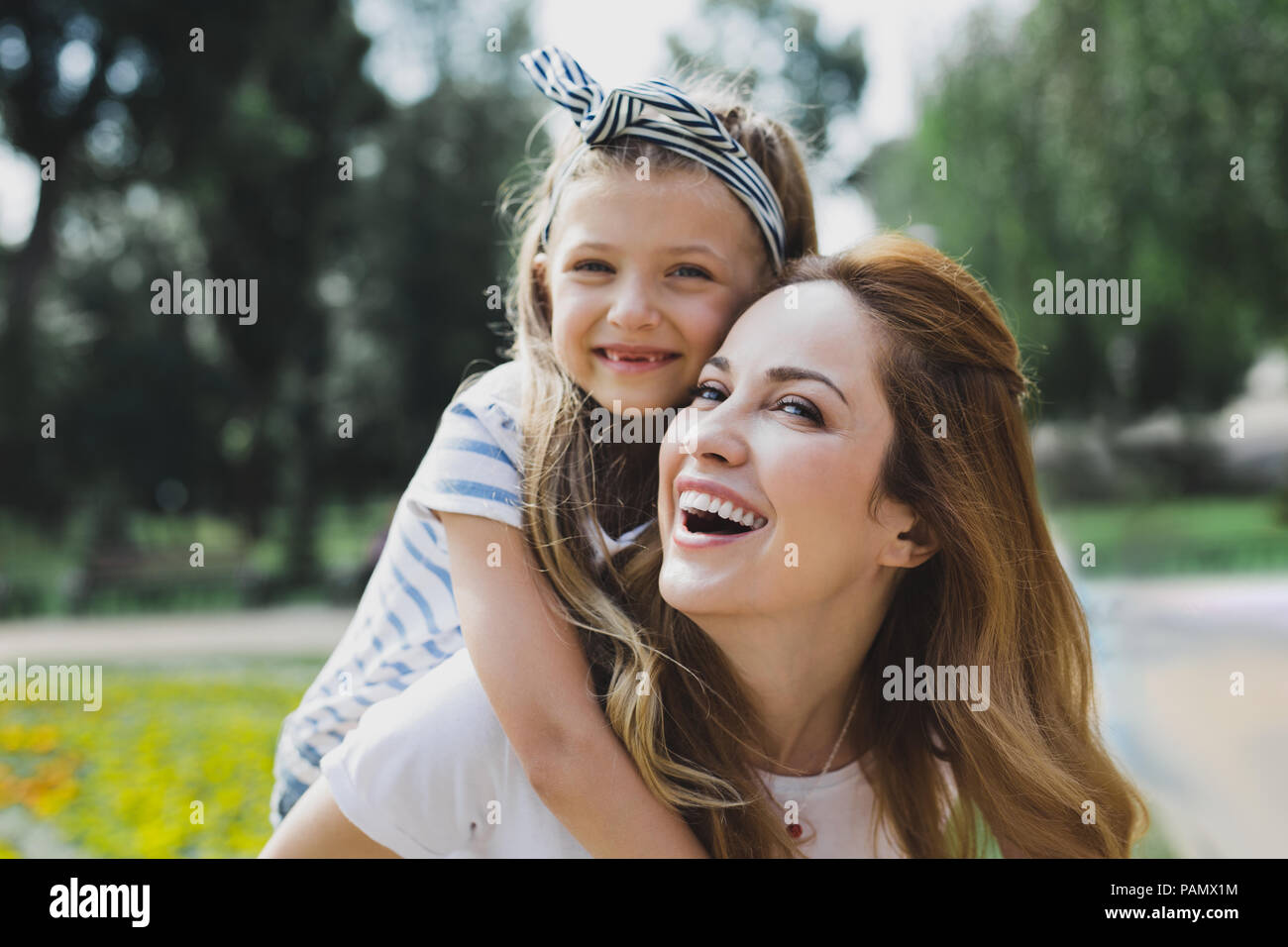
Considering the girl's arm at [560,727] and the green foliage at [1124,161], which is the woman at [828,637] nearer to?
the girl's arm at [560,727]

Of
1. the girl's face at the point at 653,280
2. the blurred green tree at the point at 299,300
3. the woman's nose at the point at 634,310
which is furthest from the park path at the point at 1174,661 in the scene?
the blurred green tree at the point at 299,300

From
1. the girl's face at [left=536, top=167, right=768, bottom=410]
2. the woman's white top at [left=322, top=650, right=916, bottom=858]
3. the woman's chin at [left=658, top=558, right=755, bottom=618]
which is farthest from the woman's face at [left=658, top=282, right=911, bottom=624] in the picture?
the woman's white top at [left=322, top=650, right=916, bottom=858]

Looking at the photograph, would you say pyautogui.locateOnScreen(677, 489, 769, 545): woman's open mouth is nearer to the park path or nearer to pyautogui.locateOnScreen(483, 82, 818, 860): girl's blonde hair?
pyautogui.locateOnScreen(483, 82, 818, 860): girl's blonde hair

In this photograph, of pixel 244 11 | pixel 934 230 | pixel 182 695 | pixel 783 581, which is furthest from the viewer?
pixel 934 230

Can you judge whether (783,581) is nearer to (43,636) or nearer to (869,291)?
(869,291)

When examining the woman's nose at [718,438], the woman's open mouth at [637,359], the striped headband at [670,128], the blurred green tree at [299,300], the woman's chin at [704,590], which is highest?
the blurred green tree at [299,300]

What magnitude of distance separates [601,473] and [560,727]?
2.21ft

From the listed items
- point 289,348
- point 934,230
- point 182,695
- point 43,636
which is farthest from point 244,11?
point 934,230

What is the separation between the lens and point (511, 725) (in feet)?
7.17

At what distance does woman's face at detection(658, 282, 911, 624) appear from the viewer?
A: 215 centimetres

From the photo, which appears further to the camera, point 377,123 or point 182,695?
point 377,123

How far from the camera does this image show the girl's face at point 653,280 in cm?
251

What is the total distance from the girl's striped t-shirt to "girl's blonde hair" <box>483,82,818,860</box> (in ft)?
0.24
